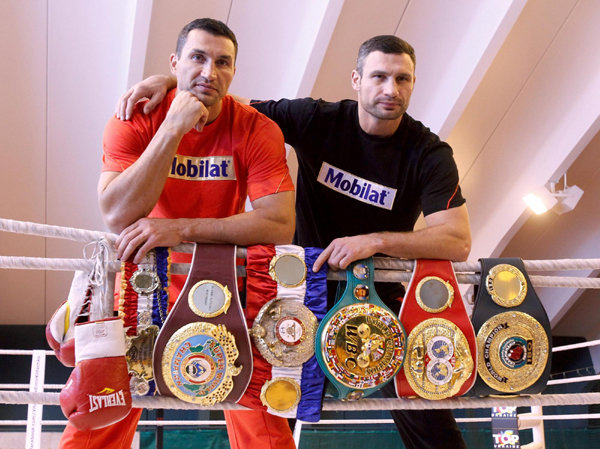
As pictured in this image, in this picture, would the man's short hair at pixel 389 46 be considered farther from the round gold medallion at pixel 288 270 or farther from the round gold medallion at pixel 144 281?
the round gold medallion at pixel 144 281

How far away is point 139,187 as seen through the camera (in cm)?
127

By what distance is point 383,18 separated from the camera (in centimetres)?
323

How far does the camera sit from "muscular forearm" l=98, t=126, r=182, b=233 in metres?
1.27

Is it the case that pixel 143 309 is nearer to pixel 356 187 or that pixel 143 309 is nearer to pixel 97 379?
pixel 97 379

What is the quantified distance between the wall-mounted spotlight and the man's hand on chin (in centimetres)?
365

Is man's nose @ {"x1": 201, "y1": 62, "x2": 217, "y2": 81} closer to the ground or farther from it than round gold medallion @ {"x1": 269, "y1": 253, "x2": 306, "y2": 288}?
farther from it

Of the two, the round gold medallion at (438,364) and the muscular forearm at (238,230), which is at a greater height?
the muscular forearm at (238,230)

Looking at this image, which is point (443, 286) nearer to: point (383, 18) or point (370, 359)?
point (370, 359)

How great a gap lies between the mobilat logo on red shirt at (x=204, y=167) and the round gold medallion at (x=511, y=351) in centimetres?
79

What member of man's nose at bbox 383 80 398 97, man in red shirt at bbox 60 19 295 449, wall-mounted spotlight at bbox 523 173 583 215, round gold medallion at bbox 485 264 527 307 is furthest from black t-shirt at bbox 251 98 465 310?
wall-mounted spotlight at bbox 523 173 583 215

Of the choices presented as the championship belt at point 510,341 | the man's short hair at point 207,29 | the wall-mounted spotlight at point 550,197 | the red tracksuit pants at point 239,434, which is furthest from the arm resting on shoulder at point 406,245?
the wall-mounted spotlight at point 550,197

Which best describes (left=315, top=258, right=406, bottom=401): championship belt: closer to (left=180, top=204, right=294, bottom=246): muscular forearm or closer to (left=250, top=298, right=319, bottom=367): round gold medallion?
(left=250, top=298, right=319, bottom=367): round gold medallion

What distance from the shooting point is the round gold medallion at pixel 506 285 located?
1290 millimetres

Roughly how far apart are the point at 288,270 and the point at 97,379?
45 cm
